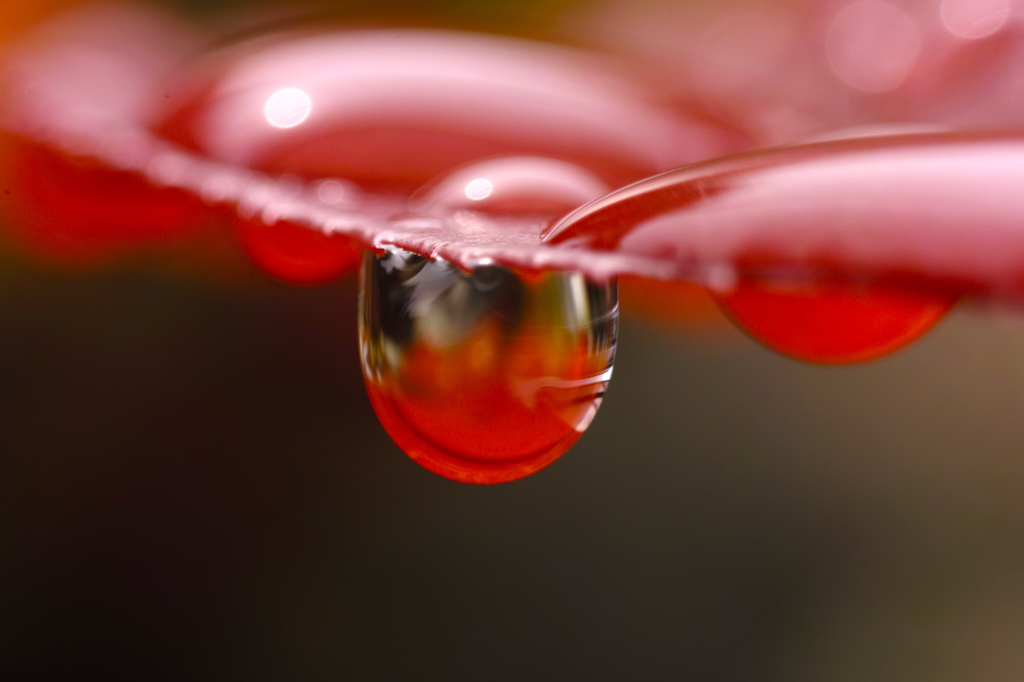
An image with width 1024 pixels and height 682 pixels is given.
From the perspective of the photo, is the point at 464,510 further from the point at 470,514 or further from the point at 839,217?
the point at 839,217

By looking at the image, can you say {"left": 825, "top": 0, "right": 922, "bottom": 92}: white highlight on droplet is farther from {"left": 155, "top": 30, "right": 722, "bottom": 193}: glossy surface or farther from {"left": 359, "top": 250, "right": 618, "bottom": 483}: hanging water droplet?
{"left": 359, "top": 250, "right": 618, "bottom": 483}: hanging water droplet

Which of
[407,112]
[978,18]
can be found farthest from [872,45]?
[407,112]

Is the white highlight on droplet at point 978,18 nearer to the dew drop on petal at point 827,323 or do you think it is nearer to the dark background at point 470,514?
the dark background at point 470,514

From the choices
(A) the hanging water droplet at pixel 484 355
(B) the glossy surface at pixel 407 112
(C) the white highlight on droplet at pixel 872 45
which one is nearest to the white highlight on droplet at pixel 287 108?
(B) the glossy surface at pixel 407 112

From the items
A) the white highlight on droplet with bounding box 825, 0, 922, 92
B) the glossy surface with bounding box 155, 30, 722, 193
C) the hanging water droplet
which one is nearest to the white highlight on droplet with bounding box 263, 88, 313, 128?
the glossy surface with bounding box 155, 30, 722, 193

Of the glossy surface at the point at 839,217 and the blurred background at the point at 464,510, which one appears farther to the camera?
the blurred background at the point at 464,510
